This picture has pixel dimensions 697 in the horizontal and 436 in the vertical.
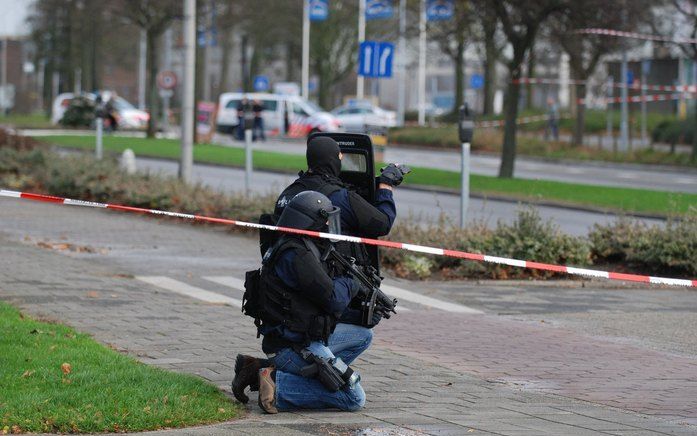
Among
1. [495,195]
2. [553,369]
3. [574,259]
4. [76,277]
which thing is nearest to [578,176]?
[495,195]

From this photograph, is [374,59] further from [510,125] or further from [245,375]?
[245,375]

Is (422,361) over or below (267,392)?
below

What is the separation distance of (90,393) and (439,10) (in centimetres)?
3051

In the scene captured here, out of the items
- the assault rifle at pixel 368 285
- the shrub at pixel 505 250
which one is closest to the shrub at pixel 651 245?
the shrub at pixel 505 250

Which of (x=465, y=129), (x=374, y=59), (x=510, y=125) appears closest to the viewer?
(x=465, y=129)

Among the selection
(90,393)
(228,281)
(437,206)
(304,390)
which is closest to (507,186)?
(437,206)

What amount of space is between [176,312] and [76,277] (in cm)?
219

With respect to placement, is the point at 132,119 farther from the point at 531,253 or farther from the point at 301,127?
the point at 531,253

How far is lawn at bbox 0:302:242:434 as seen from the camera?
660 centimetres

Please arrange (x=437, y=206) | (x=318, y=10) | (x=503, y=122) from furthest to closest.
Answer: (x=503, y=122)
(x=318, y=10)
(x=437, y=206)

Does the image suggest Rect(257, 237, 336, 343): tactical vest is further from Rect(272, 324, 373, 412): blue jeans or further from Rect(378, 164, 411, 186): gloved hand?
Rect(378, 164, 411, 186): gloved hand

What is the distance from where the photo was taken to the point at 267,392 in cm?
720

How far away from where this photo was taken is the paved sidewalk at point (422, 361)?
712 centimetres

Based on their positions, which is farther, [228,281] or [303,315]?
[228,281]
